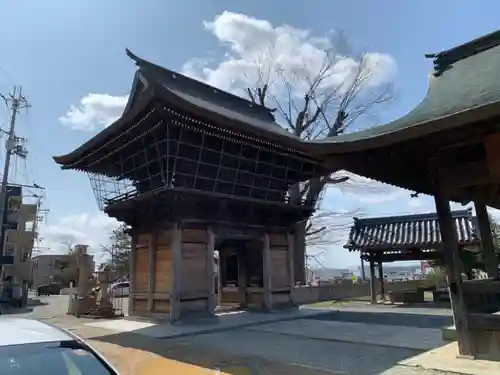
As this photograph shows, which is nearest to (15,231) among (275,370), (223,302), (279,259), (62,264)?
(62,264)

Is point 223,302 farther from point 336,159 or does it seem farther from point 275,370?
point 336,159

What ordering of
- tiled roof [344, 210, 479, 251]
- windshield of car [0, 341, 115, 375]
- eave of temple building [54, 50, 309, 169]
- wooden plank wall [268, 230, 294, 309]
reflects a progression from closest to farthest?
windshield of car [0, 341, 115, 375]
eave of temple building [54, 50, 309, 169]
wooden plank wall [268, 230, 294, 309]
tiled roof [344, 210, 479, 251]

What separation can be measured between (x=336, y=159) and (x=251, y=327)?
263 inches

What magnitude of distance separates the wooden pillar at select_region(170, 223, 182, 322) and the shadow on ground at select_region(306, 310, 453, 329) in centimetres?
439

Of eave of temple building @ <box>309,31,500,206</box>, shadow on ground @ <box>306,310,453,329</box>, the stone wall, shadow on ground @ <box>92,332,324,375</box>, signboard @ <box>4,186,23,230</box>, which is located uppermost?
signboard @ <box>4,186,23,230</box>

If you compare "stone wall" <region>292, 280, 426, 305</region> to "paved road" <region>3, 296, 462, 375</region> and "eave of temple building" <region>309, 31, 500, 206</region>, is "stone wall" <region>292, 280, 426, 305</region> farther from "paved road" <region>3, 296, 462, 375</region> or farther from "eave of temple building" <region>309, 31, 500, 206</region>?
"eave of temple building" <region>309, 31, 500, 206</region>

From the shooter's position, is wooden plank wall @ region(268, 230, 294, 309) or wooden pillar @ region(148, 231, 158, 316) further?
wooden plank wall @ region(268, 230, 294, 309)

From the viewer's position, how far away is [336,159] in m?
5.81

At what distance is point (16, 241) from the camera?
111 ft

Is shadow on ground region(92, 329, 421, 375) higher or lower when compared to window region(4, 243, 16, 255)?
lower

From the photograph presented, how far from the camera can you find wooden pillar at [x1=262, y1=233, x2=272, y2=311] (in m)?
13.8

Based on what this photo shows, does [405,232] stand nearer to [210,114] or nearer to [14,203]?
[210,114]

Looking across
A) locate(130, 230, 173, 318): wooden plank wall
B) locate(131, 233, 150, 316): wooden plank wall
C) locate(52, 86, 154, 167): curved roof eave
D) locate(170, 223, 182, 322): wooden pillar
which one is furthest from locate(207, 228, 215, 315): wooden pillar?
locate(52, 86, 154, 167): curved roof eave

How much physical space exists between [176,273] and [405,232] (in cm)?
1105
